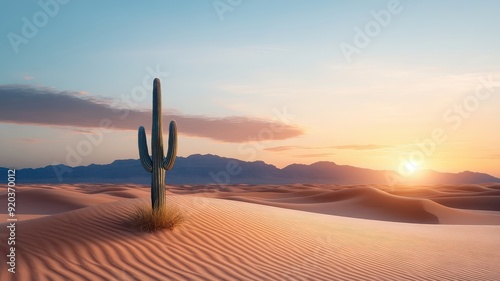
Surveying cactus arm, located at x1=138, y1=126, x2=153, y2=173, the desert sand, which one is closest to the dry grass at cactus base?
the desert sand

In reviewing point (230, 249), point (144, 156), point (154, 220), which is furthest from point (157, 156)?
point (230, 249)

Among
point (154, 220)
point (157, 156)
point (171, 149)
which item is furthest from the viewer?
point (171, 149)

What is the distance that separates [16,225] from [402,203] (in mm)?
24877

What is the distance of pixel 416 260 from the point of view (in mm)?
11281

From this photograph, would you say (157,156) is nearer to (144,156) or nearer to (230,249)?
(144,156)

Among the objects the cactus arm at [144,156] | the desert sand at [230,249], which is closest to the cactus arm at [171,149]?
the cactus arm at [144,156]

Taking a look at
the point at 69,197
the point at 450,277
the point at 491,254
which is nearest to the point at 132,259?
the point at 450,277

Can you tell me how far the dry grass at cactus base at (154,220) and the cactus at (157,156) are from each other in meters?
0.22

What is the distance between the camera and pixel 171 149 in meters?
11.2

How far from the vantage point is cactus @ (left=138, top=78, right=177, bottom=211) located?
1105 centimetres

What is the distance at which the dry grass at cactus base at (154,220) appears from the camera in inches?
414

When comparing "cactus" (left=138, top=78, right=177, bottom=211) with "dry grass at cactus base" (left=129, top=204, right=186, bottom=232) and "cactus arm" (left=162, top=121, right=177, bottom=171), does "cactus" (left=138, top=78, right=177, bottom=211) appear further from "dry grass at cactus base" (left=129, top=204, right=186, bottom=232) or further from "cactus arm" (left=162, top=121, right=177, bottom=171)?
"dry grass at cactus base" (left=129, top=204, right=186, bottom=232)

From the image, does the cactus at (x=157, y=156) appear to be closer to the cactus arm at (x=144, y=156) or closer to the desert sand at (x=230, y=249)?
the cactus arm at (x=144, y=156)

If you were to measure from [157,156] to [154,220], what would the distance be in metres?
1.54
